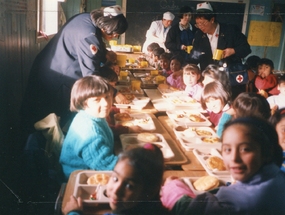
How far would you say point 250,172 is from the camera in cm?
65

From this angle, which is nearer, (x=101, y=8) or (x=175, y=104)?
(x=101, y=8)

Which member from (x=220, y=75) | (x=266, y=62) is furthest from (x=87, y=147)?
(x=266, y=62)

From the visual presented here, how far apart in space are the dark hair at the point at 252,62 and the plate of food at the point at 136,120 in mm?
585

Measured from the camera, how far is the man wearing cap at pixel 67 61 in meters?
1.29

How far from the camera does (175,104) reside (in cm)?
172

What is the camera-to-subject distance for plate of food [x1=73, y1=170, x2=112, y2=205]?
74cm

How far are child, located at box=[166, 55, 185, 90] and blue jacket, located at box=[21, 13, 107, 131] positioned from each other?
35.7 inches

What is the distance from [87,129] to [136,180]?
1.34ft

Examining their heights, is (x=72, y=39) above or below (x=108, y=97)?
above

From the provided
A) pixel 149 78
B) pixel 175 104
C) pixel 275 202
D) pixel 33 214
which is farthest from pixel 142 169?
pixel 149 78

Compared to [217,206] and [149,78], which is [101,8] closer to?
[217,206]

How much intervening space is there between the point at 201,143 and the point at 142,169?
1.82ft

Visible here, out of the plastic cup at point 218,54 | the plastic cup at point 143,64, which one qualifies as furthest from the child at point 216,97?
the plastic cup at point 143,64

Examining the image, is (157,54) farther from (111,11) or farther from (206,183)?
(206,183)
